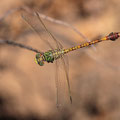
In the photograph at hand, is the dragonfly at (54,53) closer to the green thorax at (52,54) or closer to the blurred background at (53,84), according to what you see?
the green thorax at (52,54)

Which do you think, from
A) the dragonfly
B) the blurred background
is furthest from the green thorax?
the blurred background

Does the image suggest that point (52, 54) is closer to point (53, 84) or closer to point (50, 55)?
point (50, 55)

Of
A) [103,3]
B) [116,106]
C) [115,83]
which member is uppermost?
[103,3]

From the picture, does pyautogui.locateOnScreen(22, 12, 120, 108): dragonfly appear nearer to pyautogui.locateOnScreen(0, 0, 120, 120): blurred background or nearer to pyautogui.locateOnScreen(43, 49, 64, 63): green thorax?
pyautogui.locateOnScreen(43, 49, 64, 63): green thorax

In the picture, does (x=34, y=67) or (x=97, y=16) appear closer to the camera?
(x=34, y=67)

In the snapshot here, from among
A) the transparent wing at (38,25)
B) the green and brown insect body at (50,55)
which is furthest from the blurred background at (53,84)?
the green and brown insect body at (50,55)

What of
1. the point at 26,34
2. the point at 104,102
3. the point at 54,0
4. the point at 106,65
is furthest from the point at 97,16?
the point at 104,102

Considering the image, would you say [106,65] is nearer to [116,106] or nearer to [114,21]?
[116,106]

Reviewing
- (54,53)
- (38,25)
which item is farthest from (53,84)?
(38,25)

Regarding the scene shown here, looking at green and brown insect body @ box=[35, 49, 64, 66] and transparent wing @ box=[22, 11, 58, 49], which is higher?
transparent wing @ box=[22, 11, 58, 49]
